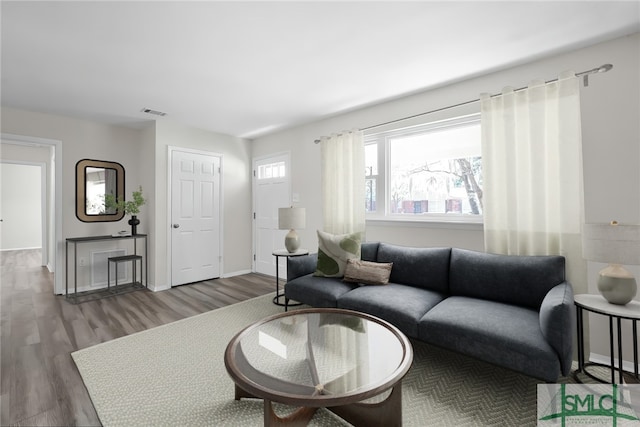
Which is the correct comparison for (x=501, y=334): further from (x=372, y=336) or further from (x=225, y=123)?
(x=225, y=123)

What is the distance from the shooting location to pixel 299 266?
316 centimetres

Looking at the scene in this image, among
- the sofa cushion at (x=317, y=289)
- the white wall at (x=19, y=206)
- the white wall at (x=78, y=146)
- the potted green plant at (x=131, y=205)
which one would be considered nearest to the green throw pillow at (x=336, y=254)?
the sofa cushion at (x=317, y=289)

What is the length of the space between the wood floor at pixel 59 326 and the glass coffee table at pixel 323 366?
0.99 meters

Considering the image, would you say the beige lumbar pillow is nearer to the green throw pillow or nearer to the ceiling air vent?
the green throw pillow

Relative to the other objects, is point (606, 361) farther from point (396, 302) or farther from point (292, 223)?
point (292, 223)

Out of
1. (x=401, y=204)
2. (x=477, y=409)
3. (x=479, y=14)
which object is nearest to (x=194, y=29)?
(x=479, y=14)

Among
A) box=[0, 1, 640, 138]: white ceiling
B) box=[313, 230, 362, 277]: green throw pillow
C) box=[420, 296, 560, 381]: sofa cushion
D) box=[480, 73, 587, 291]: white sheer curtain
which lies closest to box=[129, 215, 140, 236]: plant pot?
box=[0, 1, 640, 138]: white ceiling

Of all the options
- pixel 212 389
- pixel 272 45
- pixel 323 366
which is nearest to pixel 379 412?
pixel 323 366

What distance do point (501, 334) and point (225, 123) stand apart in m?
4.11

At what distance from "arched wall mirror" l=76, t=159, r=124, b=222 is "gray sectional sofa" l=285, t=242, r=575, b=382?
317 centimetres

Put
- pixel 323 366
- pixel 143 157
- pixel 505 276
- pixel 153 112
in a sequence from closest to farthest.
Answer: pixel 323 366
pixel 505 276
pixel 153 112
pixel 143 157

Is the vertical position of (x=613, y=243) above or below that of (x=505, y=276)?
above

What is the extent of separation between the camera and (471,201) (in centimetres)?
293

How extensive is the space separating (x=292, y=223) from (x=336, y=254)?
777 millimetres
